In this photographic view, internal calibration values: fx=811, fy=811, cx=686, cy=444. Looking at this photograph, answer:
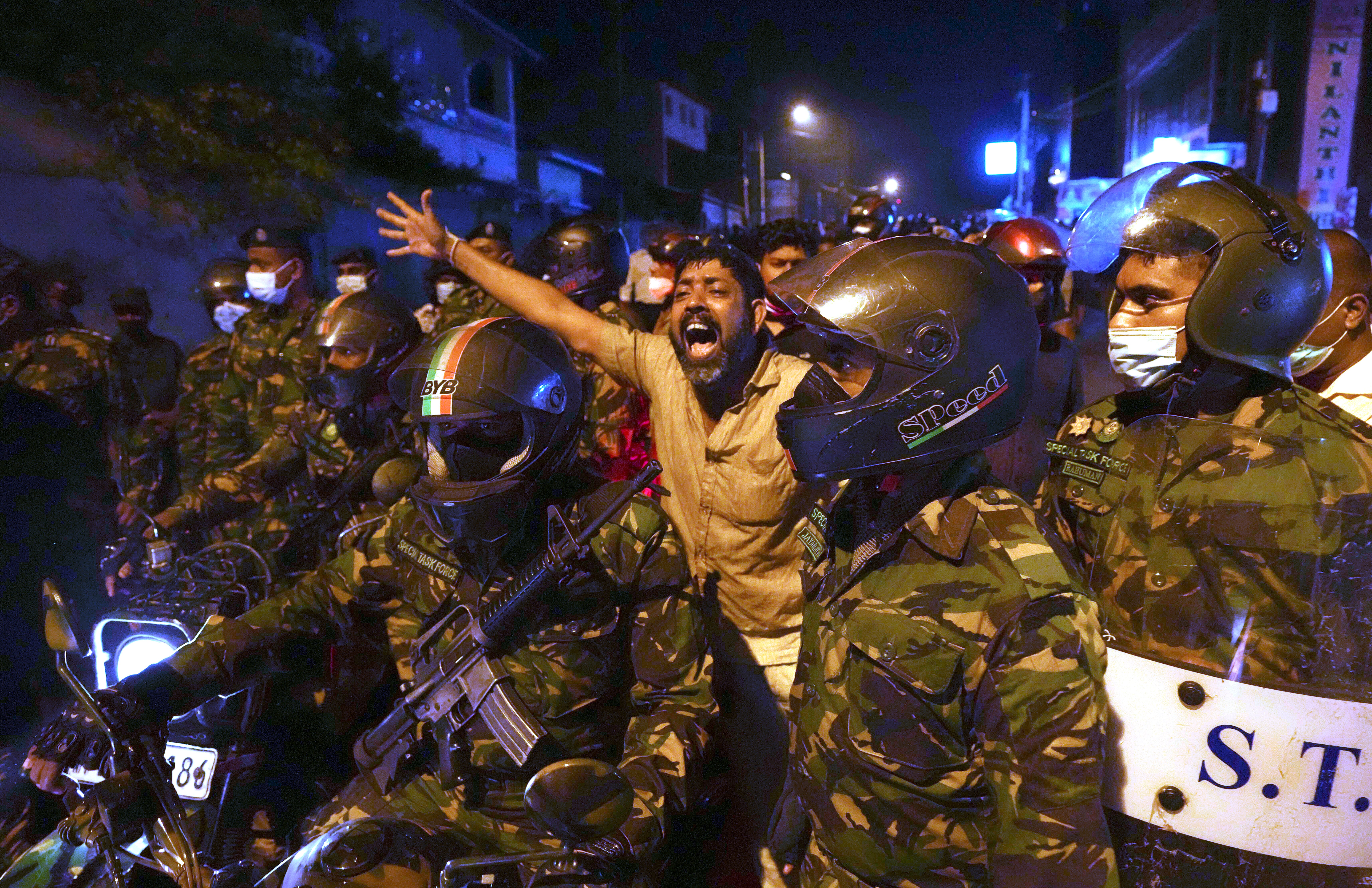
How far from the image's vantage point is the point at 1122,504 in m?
2.63

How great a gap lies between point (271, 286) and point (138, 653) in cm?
458

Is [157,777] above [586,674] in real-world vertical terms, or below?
below

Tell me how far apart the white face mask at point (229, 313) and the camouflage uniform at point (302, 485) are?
3500 millimetres

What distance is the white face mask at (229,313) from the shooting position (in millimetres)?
7949

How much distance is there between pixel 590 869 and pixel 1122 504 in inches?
77.2

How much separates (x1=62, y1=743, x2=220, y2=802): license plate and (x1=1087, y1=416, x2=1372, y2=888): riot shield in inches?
113

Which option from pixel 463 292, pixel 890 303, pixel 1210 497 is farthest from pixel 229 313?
pixel 1210 497

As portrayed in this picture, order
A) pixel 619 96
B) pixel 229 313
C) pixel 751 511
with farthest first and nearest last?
1. pixel 619 96
2. pixel 229 313
3. pixel 751 511

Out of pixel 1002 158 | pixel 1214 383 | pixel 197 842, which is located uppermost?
pixel 1002 158

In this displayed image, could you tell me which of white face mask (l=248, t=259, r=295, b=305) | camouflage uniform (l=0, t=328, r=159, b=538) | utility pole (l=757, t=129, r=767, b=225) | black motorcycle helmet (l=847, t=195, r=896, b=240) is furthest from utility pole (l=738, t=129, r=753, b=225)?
camouflage uniform (l=0, t=328, r=159, b=538)

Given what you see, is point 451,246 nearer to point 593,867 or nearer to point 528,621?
point 528,621

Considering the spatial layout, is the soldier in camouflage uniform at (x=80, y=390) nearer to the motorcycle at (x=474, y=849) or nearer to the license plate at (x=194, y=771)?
the license plate at (x=194, y=771)

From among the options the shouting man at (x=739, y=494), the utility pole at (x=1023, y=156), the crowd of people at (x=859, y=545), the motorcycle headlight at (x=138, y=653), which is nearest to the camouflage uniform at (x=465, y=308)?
the crowd of people at (x=859, y=545)

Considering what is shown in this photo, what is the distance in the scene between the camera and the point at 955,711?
1779 mm
